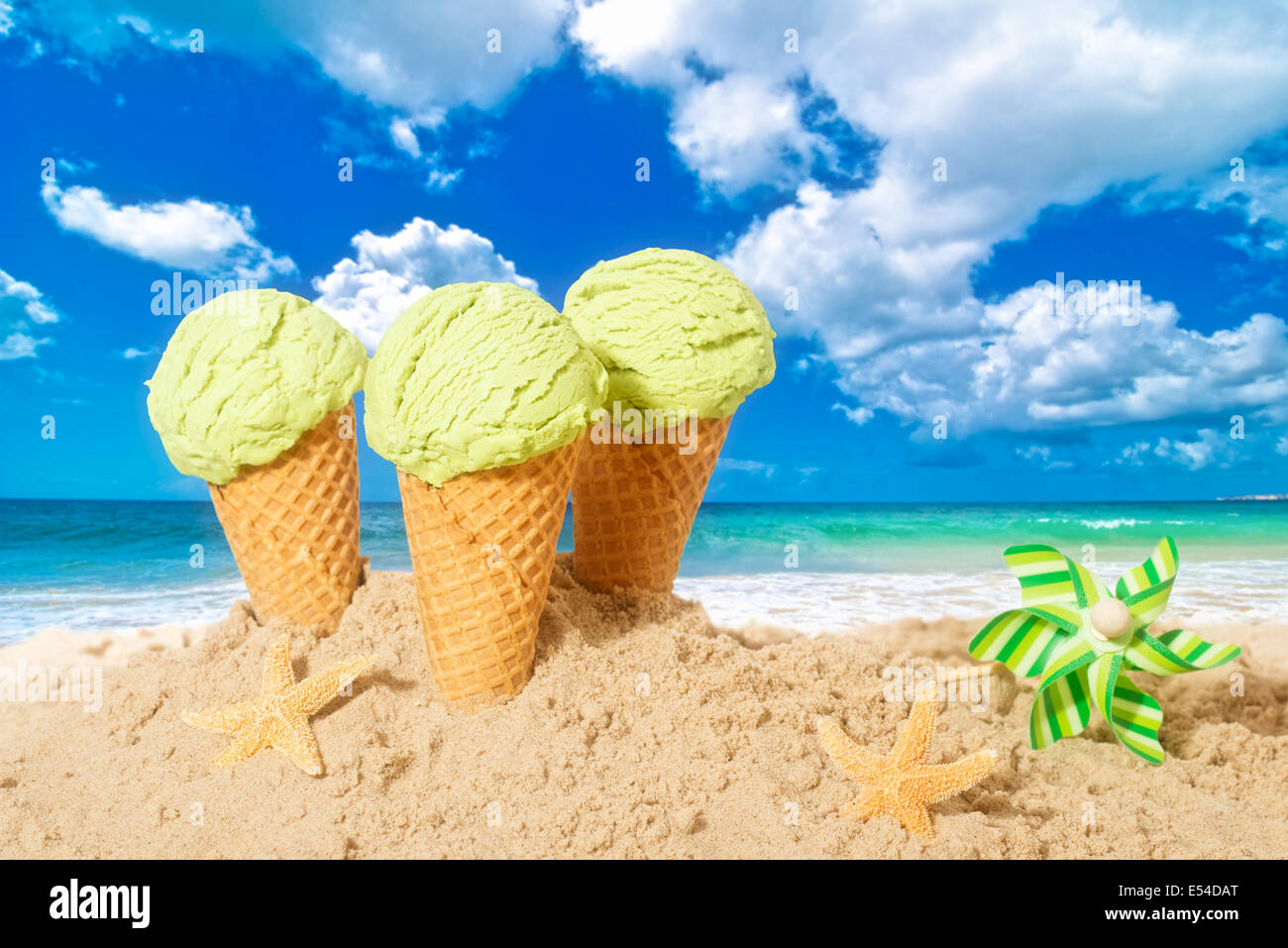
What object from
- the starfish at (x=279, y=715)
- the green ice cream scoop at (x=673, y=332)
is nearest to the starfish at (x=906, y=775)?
the green ice cream scoop at (x=673, y=332)

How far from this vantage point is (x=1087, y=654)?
106 inches

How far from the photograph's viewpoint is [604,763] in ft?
8.00

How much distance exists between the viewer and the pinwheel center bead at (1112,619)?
2.64 meters

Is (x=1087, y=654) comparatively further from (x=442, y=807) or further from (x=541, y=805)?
(x=442, y=807)

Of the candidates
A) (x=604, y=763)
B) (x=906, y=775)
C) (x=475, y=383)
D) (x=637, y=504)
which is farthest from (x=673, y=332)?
(x=906, y=775)

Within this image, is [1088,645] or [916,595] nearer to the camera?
[1088,645]

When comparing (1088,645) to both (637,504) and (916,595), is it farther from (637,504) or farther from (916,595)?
(916,595)

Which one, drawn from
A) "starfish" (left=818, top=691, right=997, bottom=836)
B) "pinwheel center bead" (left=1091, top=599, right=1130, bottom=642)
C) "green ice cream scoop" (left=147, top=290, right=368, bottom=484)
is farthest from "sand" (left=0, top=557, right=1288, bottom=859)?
"green ice cream scoop" (left=147, top=290, right=368, bottom=484)

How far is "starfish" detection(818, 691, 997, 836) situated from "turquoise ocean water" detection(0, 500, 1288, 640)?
1.07 metres

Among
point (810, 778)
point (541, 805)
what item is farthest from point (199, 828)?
point (810, 778)

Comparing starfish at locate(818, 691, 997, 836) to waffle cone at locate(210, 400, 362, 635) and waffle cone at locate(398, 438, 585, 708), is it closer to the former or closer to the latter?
waffle cone at locate(398, 438, 585, 708)

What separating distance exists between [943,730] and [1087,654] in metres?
0.57

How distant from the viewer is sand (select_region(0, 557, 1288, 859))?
86.4 inches

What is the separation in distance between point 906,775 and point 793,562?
1831 mm
